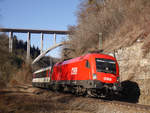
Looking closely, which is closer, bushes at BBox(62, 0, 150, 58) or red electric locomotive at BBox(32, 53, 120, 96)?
red electric locomotive at BBox(32, 53, 120, 96)

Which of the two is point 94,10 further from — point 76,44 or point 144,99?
point 144,99

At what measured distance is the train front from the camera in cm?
1267

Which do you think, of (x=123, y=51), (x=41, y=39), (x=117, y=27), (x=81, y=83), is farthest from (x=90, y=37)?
(x=41, y=39)

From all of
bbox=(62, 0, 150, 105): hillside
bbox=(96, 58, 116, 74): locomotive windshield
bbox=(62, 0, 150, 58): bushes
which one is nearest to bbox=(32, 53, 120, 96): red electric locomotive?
bbox=(96, 58, 116, 74): locomotive windshield

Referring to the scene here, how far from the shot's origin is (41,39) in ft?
169

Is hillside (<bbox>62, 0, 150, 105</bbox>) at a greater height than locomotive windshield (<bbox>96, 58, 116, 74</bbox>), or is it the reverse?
hillside (<bbox>62, 0, 150, 105</bbox>)

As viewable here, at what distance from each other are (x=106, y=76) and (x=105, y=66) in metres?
0.80

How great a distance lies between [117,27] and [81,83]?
16.5m

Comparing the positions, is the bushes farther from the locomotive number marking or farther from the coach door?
the coach door

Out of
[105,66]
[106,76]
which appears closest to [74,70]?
[105,66]

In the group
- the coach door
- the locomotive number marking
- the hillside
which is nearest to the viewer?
the coach door

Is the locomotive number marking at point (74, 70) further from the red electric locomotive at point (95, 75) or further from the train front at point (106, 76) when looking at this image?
the train front at point (106, 76)

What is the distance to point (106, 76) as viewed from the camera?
42.3 ft

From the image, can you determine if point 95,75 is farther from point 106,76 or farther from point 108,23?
point 108,23
